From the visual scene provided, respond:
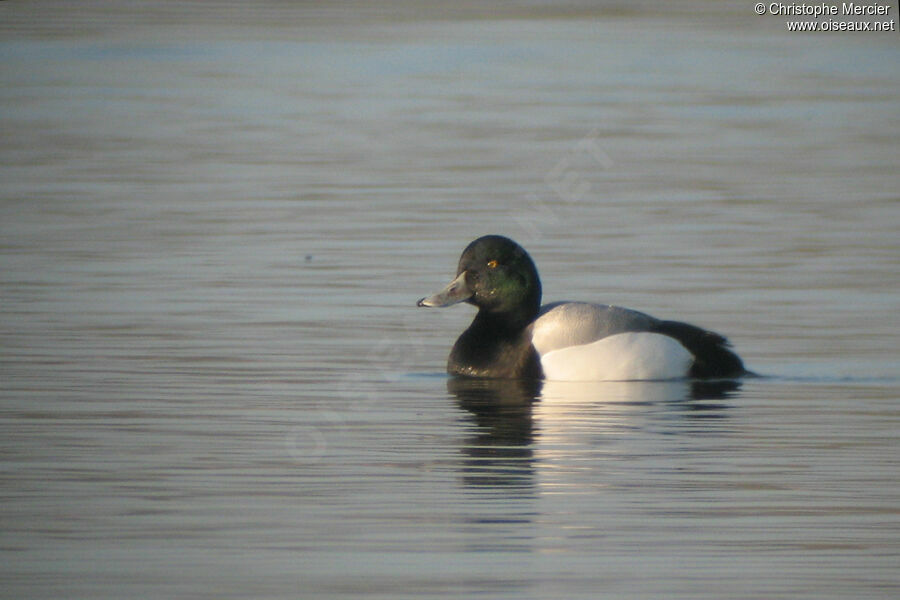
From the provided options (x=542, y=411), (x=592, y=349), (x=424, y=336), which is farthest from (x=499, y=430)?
(x=424, y=336)

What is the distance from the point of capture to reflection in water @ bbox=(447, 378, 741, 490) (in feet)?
21.3

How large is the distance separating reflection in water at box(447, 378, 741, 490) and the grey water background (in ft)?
0.10

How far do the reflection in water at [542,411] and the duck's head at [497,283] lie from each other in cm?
56

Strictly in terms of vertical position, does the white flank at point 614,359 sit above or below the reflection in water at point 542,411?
above

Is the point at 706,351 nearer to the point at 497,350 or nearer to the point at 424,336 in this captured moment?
the point at 497,350

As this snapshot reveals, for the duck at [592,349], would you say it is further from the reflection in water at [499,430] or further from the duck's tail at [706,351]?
the reflection in water at [499,430]

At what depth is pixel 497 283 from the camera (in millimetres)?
9117

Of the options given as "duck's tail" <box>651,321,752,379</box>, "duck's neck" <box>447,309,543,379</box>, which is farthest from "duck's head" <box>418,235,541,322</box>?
"duck's tail" <box>651,321,752,379</box>

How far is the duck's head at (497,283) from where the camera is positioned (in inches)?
359

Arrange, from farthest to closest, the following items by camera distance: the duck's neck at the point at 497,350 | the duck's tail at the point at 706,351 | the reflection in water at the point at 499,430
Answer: the duck's neck at the point at 497,350 → the duck's tail at the point at 706,351 → the reflection in water at the point at 499,430

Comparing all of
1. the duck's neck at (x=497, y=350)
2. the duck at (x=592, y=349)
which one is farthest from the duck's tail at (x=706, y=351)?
the duck's neck at (x=497, y=350)

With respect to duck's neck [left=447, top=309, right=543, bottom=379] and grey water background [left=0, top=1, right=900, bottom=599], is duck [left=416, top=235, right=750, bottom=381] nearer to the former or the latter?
duck's neck [left=447, top=309, right=543, bottom=379]

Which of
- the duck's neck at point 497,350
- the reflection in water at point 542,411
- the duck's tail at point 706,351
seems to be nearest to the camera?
the reflection in water at point 542,411

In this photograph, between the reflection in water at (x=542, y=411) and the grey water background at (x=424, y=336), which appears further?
the reflection in water at (x=542, y=411)
